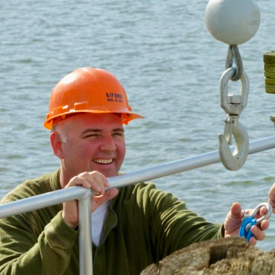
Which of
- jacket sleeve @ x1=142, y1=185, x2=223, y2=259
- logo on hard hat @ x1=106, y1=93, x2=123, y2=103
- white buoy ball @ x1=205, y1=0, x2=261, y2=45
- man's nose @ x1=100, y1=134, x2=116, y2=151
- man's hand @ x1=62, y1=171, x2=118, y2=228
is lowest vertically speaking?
jacket sleeve @ x1=142, y1=185, x2=223, y2=259

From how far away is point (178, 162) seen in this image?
3.50 meters

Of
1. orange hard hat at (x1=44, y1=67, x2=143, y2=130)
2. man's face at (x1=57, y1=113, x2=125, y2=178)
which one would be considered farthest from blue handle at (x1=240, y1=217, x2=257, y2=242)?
orange hard hat at (x1=44, y1=67, x2=143, y2=130)

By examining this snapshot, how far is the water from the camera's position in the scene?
11039 millimetres

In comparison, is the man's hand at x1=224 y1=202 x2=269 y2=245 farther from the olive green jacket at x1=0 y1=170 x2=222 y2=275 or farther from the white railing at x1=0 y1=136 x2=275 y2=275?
the white railing at x1=0 y1=136 x2=275 y2=275

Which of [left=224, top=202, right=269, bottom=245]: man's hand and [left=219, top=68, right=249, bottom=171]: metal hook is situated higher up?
[left=219, top=68, right=249, bottom=171]: metal hook

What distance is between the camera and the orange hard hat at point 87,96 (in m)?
4.43

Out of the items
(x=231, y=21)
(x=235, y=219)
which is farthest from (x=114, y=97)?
(x=231, y=21)

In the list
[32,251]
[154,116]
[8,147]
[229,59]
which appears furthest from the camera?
[154,116]

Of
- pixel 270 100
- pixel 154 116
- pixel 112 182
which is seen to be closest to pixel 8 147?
pixel 154 116

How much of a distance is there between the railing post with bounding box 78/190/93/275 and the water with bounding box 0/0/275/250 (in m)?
5.76

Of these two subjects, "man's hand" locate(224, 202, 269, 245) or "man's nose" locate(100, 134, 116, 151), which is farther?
"man's nose" locate(100, 134, 116, 151)

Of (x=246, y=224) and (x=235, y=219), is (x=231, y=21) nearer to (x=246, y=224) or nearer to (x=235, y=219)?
(x=246, y=224)

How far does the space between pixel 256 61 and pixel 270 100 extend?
87.6 inches

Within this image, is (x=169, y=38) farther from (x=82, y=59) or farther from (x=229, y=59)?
(x=229, y=59)
